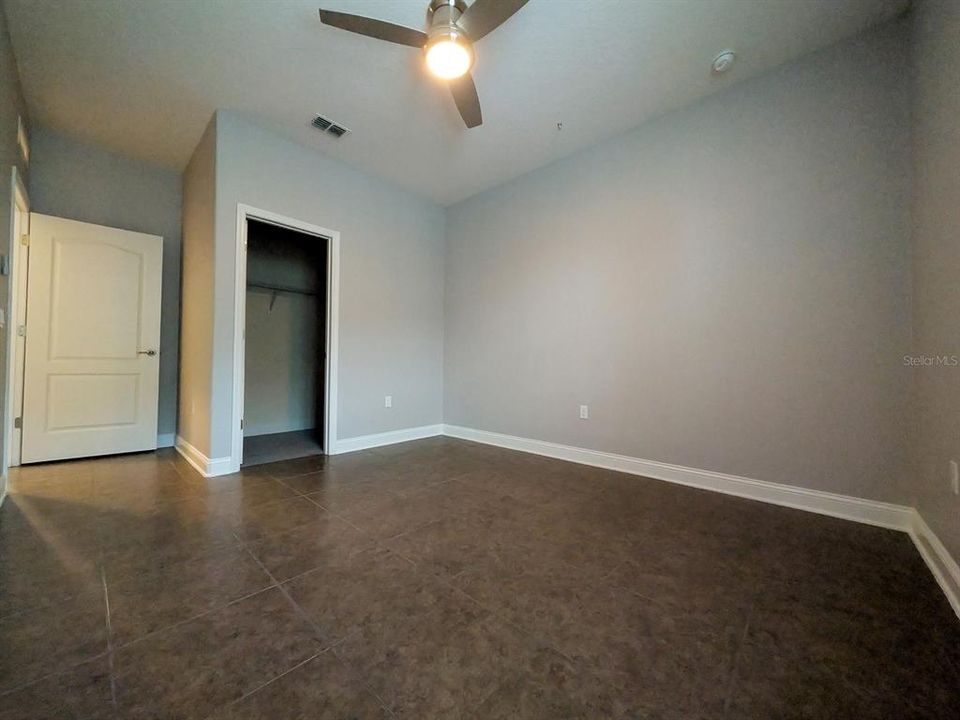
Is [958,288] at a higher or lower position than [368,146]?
lower

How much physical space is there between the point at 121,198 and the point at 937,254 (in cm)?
584

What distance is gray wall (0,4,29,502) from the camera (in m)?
1.97

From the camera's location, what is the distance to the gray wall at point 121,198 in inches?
121

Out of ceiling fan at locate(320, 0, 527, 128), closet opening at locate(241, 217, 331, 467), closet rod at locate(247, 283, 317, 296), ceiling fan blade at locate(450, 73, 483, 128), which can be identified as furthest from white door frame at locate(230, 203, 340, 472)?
ceiling fan blade at locate(450, 73, 483, 128)

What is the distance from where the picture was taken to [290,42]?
6.92 ft

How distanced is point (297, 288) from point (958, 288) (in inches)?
204

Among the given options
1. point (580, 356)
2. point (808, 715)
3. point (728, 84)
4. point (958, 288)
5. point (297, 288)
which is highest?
point (728, 84)

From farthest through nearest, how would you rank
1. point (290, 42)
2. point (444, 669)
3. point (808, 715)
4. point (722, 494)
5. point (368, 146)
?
point (368, 146)
point (722, 494)
point (290, 42)
point (444, 669)
point (808, 715)

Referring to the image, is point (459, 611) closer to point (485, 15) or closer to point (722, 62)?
point (485, 15)

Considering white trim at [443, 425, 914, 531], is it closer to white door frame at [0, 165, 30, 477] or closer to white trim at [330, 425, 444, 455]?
white trim at [330, 425, 444, 455]

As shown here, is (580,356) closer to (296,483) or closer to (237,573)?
(296,483)

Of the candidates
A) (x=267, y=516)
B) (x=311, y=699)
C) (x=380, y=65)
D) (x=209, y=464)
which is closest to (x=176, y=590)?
(x=267, y=516)

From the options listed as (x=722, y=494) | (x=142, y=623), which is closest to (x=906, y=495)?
(x=722, y=494)

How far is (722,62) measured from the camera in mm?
Result: 2189
